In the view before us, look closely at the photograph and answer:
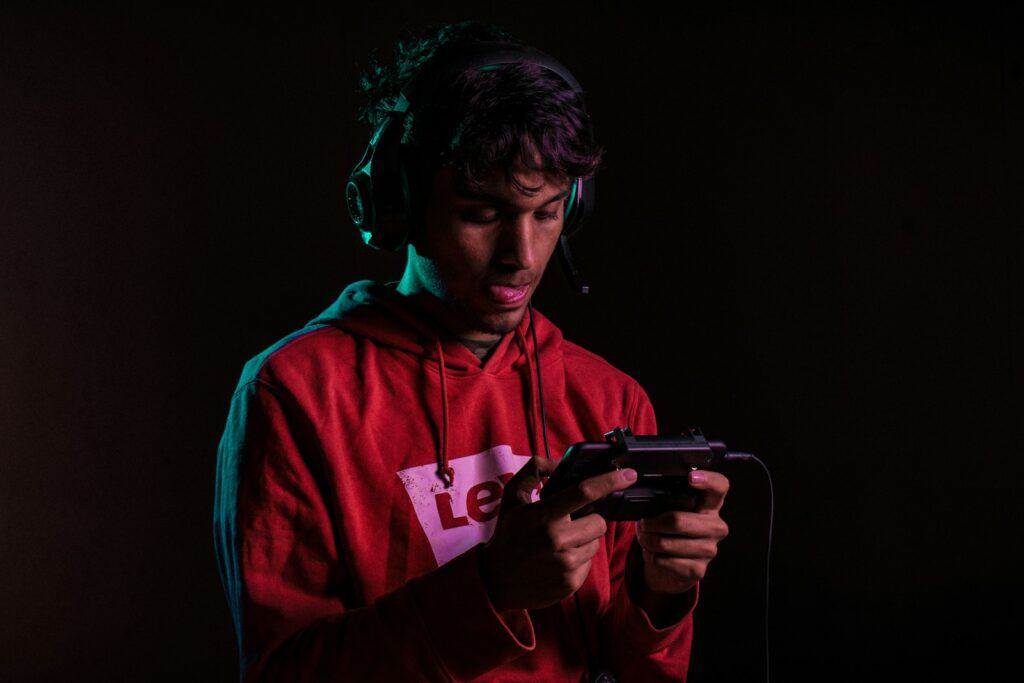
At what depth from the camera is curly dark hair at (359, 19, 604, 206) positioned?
3.71 ft

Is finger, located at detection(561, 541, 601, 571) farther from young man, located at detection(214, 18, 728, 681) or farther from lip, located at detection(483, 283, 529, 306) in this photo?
lip, located at detection(483, 283, 529, 306)

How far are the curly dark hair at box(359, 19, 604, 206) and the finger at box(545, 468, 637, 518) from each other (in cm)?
42

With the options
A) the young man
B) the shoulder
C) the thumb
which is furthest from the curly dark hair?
the thumb

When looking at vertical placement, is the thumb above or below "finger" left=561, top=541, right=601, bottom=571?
above

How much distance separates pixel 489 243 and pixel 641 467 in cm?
39

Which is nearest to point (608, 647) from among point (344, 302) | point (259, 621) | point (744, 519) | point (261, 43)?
point (259, 621)

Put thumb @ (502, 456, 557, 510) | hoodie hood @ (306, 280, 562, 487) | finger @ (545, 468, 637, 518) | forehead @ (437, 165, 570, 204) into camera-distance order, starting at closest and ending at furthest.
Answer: finger @ (545, 468, 637, 518)
thumb @ (502, 456, 557, 510)
forehead @ (437, 165, 570, 204)
hoodie hood @ (306, 280, 562, 487)

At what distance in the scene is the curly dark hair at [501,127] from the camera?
44.6 inches

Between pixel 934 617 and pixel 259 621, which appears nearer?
pixel 259 621

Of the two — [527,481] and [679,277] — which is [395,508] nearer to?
[527,481]

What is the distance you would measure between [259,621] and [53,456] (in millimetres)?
957

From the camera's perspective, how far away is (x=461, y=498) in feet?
3.93

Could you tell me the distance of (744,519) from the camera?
79.0 inches

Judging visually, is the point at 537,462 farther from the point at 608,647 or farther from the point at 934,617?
the point at 934,617
